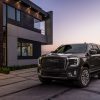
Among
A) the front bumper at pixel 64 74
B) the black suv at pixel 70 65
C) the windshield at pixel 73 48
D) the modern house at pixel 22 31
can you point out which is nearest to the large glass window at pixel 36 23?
the modern house at pixel 22 31

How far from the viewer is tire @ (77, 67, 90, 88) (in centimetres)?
1108

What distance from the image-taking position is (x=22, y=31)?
1143 inches

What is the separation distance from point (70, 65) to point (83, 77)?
966mm

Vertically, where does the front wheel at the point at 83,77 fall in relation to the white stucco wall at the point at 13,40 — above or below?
below

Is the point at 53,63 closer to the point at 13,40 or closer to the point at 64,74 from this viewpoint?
the point at 64,74

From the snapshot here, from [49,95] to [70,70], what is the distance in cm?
185

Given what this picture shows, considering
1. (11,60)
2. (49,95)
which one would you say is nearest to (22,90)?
(49,95)

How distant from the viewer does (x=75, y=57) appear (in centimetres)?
1108

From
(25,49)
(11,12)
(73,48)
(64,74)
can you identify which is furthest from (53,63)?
(25,49)

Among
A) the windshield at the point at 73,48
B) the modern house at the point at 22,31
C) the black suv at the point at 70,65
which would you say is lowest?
the black suv at the point at 70,65

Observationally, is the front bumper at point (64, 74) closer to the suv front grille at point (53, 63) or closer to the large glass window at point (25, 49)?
the suv front grille at point (53, 63)

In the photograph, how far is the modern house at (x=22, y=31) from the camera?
25.3m

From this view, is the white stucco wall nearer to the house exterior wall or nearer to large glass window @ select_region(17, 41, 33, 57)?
the house exterior wall

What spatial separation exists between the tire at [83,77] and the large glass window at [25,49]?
1848cm
